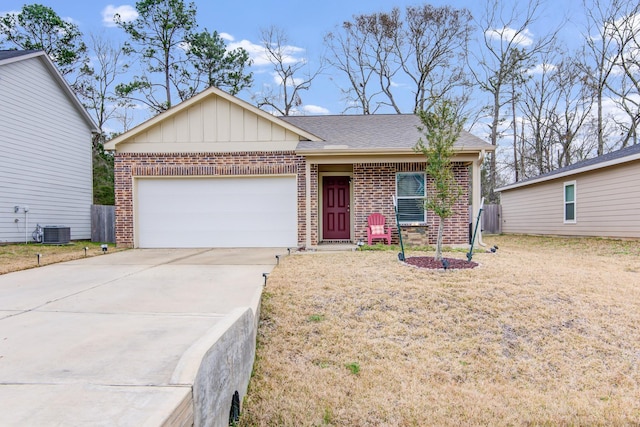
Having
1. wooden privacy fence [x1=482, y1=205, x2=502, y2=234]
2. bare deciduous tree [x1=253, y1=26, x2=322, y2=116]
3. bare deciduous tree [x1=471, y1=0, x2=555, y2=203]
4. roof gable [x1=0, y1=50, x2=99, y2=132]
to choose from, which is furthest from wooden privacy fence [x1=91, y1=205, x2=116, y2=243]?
bare deciduous tree [x1=471, y1=0, x2=555, y2=203]

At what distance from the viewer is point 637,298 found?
16.4ft

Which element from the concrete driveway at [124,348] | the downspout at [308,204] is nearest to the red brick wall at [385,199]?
the downspout at [308,204]

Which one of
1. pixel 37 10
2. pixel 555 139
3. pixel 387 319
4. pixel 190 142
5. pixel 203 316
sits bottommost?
pixel 387 319

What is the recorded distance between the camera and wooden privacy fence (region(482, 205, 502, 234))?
18.6 meters

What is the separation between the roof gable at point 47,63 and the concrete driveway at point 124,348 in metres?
8.64

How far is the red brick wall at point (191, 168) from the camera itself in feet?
32.3

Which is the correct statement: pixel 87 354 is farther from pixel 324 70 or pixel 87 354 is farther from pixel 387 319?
pixel 324 70

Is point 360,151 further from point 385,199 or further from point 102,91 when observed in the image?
point 102,91

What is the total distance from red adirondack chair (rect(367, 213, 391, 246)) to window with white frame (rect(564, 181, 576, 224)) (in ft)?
25.2

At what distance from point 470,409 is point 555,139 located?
24637mm

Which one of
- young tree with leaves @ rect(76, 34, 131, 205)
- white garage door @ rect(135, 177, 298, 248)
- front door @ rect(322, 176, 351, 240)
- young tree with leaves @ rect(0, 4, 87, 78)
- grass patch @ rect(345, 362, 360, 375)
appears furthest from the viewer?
young tree with leaves @ rect(76, 34, 131, 205)

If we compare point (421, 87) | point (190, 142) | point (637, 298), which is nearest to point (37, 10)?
point (190, 142)

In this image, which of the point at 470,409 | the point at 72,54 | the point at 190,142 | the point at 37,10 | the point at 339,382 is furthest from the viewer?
the point at 72,54

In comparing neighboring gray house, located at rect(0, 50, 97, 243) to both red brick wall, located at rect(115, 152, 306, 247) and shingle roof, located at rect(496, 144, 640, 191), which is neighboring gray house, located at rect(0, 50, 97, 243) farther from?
shingle roof, located at rect(496, 144, 640, 191)
